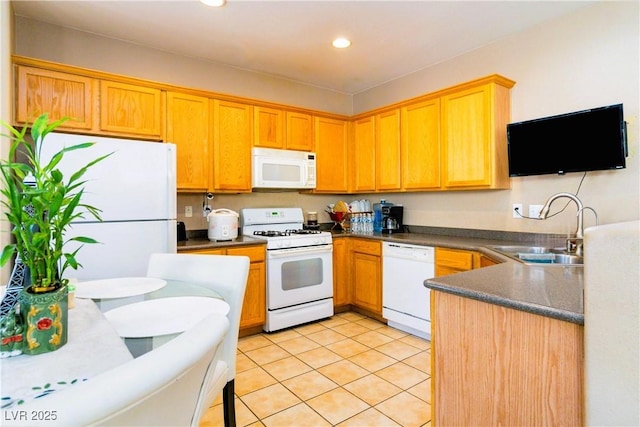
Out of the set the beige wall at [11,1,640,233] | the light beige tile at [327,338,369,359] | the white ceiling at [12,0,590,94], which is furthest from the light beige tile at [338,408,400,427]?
the white ceiling at [12,0,590,94]

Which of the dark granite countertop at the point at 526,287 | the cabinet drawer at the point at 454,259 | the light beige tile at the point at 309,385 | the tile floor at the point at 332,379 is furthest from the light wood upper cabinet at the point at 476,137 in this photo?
the light beige tile at the point at 309,385

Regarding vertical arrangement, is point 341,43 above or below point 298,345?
above

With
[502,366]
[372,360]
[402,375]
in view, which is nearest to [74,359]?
[502,366]

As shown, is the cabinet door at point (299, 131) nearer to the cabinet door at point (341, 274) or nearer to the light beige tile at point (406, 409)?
the cabinet door at point (341, 274)

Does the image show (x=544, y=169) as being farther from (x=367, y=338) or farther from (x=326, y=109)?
(x=326, y=109)

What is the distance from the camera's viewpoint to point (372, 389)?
2.28 metres

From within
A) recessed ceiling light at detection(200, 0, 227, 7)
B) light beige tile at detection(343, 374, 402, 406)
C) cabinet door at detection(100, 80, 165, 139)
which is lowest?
light beige tile at detection(343, 374, 402, 406)

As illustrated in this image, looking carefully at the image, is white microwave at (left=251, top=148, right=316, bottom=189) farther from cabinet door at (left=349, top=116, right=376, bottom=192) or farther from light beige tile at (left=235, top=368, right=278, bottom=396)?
light beige tile at (left=235, top=368, right=278, bottom=396)

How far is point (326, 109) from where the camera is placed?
14.5 ft

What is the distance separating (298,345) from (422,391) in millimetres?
1132

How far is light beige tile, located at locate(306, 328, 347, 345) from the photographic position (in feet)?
10.1

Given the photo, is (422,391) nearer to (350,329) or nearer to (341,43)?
(350,329)

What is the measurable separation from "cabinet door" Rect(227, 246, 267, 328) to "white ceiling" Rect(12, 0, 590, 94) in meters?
1.87

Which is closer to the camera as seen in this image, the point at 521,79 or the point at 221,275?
the point at 221,275
